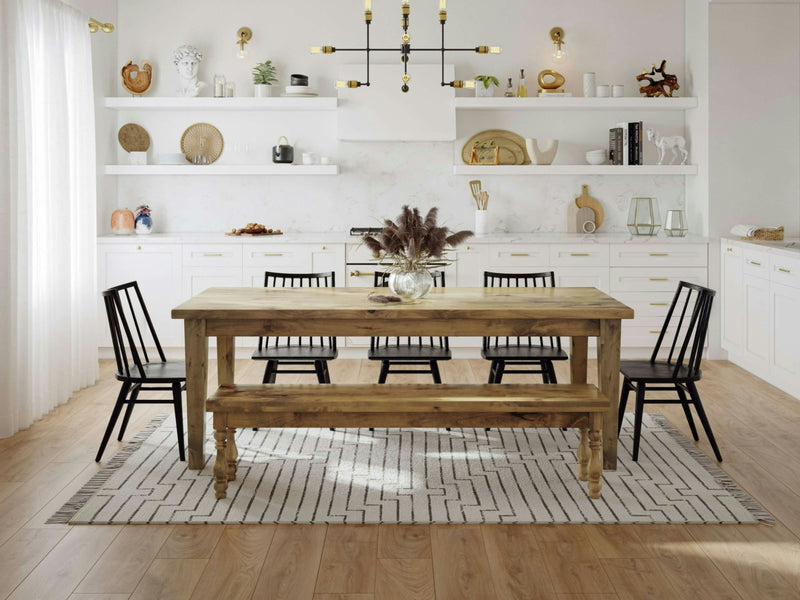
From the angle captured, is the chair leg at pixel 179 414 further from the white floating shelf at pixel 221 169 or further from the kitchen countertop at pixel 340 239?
the white floating shelf at pixel 221 169

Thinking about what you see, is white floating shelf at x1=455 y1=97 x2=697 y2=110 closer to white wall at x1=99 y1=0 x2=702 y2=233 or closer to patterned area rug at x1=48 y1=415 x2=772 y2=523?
white wall at x1=99 y1=0 x2=702 y2=233

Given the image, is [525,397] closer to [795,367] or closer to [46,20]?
[795,367]

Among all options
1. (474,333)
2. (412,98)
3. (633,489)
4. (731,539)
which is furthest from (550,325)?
(412,98)

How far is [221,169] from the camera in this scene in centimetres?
698

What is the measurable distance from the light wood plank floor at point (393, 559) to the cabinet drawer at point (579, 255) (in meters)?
2.86

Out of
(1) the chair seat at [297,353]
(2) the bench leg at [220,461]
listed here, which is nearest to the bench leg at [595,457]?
(2) the bench leg at [220,461]

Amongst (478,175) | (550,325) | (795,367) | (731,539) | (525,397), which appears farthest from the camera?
(478,175)

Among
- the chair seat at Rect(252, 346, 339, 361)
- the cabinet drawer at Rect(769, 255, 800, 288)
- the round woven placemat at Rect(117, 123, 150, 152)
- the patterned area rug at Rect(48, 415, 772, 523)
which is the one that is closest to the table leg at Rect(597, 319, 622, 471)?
the patterned area rug at Rect(48, 415, 772, 523)

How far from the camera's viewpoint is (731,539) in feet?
11.0

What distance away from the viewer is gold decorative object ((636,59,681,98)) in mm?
6941

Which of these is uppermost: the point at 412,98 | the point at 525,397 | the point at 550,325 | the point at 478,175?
the point at 412,98

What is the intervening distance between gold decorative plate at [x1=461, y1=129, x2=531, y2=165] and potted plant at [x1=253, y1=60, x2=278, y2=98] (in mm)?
1540

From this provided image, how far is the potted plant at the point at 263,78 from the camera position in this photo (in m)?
6.91

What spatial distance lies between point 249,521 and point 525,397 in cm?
118
